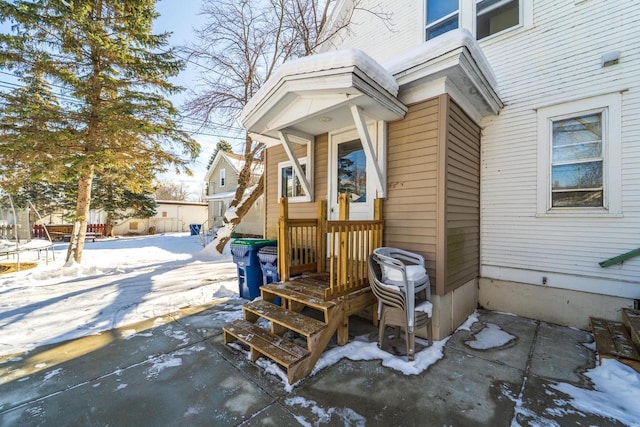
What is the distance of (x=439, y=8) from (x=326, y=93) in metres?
3.72

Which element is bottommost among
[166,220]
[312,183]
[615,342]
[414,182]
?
[615,342]

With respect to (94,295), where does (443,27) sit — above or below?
above

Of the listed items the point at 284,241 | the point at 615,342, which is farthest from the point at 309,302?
the point at 615,342

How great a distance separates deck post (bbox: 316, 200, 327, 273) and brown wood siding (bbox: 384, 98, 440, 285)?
3.05ft

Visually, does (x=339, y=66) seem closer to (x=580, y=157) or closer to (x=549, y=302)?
(x=580, y=157)

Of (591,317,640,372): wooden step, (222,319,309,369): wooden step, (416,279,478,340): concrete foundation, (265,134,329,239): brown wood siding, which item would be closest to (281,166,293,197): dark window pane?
(265,134,329,239): brown wood siding

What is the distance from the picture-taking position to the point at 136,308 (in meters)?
4.18

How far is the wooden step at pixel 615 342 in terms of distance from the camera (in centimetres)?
246

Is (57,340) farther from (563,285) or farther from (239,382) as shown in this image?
(563,285)

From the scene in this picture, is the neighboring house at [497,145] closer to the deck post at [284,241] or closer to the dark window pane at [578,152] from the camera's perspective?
the dark window pane at [578,152]

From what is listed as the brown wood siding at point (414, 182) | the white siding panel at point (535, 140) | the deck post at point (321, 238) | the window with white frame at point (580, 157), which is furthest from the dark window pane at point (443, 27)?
the deck post at point (321, 238)

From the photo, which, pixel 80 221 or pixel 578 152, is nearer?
pixel 578 152

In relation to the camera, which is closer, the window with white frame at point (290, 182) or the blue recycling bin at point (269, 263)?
the blue recycling bin at point (269, 263)

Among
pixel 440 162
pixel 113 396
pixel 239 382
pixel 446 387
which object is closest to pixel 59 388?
pixel 113 396
